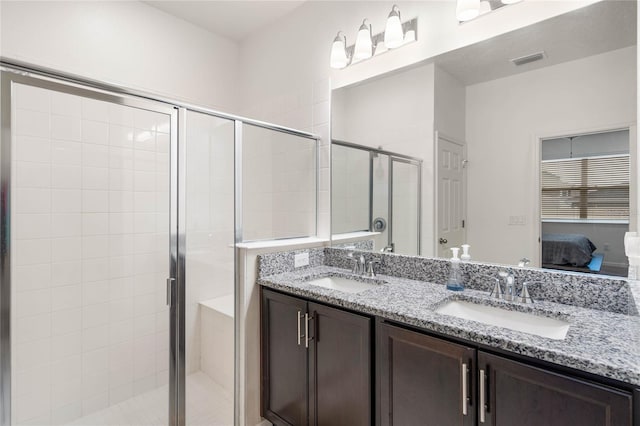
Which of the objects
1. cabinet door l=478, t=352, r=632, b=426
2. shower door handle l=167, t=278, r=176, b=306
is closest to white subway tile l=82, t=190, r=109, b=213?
shower door handle l=167, t=278, r=176, b=306

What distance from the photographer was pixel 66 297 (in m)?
1.95

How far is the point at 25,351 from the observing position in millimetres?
1781

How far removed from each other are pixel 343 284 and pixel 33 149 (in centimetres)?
186

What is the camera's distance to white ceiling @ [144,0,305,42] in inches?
94.0

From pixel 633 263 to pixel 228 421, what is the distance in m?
2.10

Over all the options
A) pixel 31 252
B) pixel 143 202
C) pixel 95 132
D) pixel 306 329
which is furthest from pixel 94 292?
pixel 306 329

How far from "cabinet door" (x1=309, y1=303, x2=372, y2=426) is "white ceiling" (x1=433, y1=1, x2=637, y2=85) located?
129cm

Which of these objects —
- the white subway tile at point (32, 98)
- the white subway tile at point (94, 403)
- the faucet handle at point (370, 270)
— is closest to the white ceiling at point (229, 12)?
the white subway tile at point (32, 98)

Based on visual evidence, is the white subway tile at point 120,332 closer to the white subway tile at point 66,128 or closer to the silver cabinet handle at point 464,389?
the white subway tile at point 66,128

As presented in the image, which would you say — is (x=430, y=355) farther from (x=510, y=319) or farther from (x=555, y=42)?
(x=555, y=42)

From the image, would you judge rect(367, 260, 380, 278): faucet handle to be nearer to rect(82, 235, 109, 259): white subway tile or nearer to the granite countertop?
the granite countertop

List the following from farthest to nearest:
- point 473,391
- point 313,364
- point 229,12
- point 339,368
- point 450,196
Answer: point 229,12 → point 450,196 → point 313,364 → point 339,368 → point 473,391

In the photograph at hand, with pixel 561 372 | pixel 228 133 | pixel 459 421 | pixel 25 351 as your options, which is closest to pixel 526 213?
pixel 561 372

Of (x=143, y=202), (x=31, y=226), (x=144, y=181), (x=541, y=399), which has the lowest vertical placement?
(x=541, y=399)
